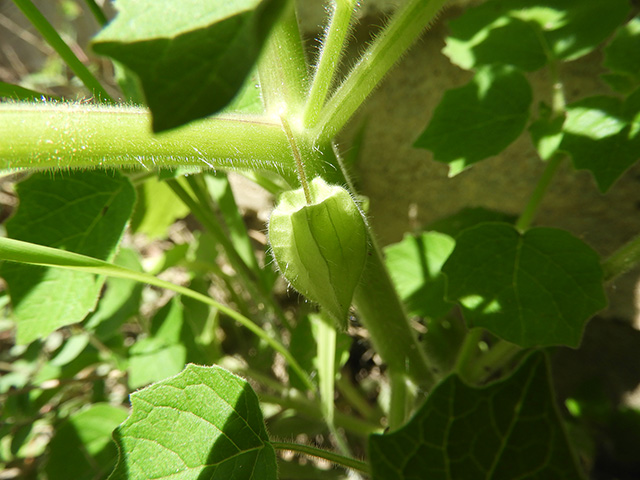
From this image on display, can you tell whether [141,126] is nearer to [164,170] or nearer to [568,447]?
[164,170]

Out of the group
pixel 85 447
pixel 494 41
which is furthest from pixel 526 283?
pixel 85 447

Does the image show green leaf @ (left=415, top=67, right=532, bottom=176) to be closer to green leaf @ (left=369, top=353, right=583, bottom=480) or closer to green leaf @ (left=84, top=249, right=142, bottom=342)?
green leaf @ (left=369, top=353, right=583, bottom=480)

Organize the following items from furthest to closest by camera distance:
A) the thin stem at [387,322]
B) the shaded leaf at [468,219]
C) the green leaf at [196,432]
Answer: the shaded leaf at [468,219], the thin stem at [387,322], the green leaf at [196,432]

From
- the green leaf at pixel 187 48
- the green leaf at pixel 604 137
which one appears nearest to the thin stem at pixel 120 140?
the green leaf at pixel 187 48

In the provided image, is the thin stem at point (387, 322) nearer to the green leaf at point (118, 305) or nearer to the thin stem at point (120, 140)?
the thin stem at point (120, 140)

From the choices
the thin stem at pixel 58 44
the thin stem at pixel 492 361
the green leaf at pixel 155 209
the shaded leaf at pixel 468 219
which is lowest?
the thin stem at pixel 492 361

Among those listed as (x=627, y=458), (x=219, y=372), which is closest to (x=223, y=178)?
(x=219, y=372)

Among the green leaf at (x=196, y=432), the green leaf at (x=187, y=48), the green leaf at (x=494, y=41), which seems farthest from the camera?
the green leaf at (x=494, y=41)

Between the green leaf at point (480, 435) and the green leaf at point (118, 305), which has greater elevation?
the green leaf at point (118, 305)
